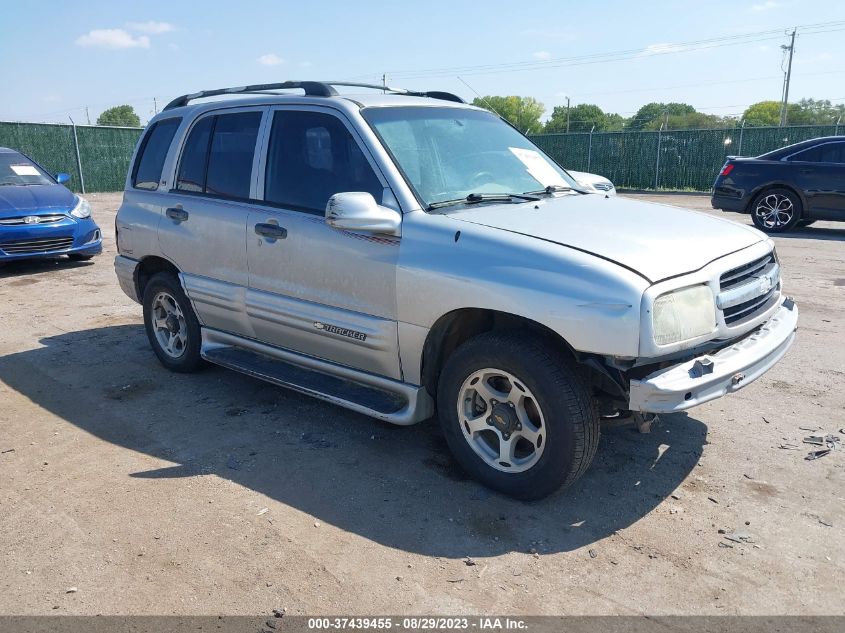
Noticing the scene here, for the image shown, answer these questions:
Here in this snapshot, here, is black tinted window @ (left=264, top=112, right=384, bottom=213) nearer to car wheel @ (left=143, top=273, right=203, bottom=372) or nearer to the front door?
the front door

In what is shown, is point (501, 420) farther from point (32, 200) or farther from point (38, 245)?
point (32, 200)

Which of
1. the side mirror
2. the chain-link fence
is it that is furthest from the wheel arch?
the chain-link fence

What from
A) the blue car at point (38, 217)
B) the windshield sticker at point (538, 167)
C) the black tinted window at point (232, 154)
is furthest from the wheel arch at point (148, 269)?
the blue car at point (38, 217)

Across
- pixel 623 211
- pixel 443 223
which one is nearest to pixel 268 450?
pixel 443 223

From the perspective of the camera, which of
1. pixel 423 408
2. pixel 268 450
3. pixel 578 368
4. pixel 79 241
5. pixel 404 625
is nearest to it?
pixel 404 625

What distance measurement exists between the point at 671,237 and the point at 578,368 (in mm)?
844

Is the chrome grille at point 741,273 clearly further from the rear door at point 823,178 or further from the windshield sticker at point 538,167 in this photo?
the rear door at point 823,178

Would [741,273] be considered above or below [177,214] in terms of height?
below

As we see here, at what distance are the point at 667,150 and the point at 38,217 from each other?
20501 mm

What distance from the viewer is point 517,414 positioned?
138 inches

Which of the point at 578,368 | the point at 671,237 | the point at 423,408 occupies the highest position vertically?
the point at 671,237

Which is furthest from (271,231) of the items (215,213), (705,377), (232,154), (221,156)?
(705,377)

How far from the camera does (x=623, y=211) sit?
4105 mm

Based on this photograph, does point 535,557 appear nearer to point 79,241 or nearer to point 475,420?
point 475,420
